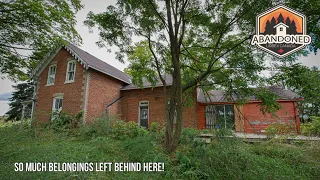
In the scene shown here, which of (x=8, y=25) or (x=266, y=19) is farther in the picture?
(x=8, y=25)

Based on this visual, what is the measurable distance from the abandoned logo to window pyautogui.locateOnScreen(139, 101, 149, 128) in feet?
30.3

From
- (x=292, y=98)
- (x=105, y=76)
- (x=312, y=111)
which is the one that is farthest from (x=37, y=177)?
(x=312, y=111)

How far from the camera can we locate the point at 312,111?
22.1 meters

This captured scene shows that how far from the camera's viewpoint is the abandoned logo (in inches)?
156

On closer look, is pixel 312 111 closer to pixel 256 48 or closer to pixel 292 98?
pixel 292 98

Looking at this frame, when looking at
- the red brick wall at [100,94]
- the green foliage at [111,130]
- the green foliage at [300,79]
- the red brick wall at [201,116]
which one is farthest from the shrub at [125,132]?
the green foliage at [300,79]

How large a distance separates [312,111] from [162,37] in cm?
2846

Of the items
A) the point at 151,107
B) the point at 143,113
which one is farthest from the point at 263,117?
the point at 143,113

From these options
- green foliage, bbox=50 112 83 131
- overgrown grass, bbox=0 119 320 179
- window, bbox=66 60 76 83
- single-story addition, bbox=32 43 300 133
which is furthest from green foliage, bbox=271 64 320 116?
window, bbox=66 60 76 83

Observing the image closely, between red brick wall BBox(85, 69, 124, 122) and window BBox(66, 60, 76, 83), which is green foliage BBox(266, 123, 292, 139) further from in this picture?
window BBox(66, 60, 76, 83)

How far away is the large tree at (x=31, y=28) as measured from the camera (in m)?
6.91

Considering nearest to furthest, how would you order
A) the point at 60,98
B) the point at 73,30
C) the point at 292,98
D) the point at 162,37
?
the point at 162,37
the point at 73,30
the point at 292,98
the point at 60,98

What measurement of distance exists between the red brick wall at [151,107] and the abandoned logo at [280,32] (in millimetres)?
7027

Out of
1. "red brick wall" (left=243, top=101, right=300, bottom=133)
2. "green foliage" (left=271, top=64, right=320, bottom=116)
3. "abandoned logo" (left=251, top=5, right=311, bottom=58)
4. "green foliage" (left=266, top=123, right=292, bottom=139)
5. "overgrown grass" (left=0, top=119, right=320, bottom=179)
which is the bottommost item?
"overgrown grass" (left=0, top=119, right=320, bottom=179)
